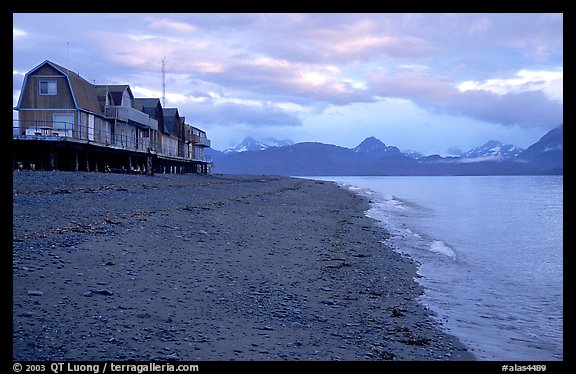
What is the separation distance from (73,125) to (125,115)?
27.8 ft

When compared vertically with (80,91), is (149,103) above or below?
above

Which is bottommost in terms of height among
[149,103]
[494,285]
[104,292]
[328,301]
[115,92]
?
[494,285]

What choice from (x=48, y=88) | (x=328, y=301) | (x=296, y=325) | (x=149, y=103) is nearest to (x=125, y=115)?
(x=48, y=88)

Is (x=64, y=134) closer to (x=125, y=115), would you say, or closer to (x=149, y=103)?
(x=125, y=115)

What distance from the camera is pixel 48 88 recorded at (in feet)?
124

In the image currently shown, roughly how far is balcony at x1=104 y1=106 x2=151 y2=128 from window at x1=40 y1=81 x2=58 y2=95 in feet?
20.1

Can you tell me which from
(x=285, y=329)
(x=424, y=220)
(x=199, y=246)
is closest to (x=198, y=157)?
(x=424, y=220)

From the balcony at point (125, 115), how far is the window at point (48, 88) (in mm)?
6118

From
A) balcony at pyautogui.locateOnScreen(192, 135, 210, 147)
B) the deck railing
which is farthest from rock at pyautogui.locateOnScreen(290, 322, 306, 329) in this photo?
balcony at pyautogui.locateOnScreen(192, 135, 210, 147)

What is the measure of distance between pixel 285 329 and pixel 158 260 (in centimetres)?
430

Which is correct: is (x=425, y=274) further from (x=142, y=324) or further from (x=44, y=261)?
(x=44, y=261)

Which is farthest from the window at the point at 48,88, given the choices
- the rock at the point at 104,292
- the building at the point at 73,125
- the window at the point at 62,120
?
the rock at the point at 104,292

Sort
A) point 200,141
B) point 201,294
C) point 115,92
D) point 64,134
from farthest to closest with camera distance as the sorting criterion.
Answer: point 200,141 < point 115,92 < point 64,134 < point 201,294
